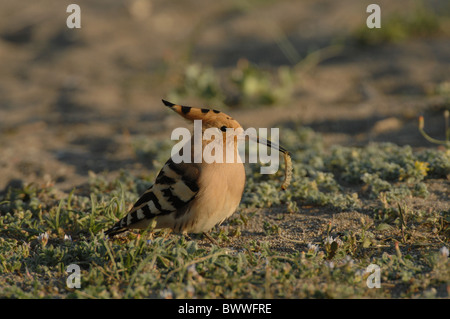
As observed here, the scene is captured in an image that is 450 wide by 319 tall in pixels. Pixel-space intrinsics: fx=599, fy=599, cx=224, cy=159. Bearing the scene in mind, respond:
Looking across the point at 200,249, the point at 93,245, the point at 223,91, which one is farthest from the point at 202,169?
the point at 223,91

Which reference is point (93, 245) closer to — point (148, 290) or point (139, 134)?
point (148, 290)

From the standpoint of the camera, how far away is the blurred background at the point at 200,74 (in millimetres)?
6477

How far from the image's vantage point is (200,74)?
7.45 meters

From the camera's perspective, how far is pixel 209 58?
9.32m

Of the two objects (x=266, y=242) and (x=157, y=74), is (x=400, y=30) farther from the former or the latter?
(x=266, y=242)

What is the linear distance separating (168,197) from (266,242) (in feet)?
2.23

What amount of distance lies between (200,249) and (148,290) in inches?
18.7

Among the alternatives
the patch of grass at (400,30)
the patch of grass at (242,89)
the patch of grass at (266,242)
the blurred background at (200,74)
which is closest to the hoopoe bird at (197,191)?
the patch of grass at (266,242)

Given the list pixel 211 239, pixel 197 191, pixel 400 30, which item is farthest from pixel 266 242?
pixel 400 30

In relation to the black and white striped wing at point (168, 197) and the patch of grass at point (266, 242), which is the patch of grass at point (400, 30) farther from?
the black and white striped wing at point (168, 197)

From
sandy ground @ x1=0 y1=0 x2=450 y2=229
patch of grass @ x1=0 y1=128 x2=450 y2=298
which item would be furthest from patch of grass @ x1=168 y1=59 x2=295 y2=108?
patch of grass @ x1=0 y1=128 x2=450 y2=298

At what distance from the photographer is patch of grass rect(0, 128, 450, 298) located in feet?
10.7

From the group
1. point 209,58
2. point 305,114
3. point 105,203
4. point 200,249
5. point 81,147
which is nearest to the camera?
point 200,249

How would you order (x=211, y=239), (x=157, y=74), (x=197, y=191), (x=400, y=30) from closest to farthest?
1. (x=197, y=191)
2. (x=211, y=239)
3. (x=157, y=74)
4. (x=400, y=30)
